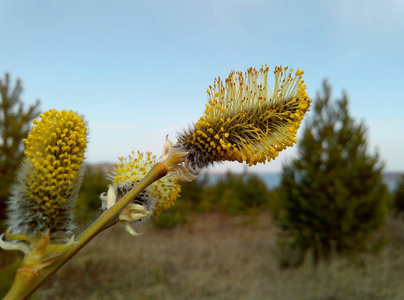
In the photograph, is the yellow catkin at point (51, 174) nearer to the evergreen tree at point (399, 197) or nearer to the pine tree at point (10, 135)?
the pine tree at point (10, 135)

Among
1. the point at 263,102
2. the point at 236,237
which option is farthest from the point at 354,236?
the point at 263,102

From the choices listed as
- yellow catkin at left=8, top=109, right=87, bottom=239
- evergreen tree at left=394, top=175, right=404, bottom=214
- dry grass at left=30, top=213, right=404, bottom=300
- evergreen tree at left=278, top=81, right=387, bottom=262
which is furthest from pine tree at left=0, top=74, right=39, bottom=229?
evergreen tree at left=394, top=175, right=404, bottom=214

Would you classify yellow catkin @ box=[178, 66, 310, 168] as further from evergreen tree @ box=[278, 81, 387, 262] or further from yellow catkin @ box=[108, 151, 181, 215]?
evergreen tree @ box=[278, 81, 387, 262]

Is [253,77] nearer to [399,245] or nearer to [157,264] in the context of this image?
[157,264]

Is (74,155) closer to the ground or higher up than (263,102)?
closer to the ground

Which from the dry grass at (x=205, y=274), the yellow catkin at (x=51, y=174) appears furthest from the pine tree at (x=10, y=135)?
the yellow catkin at (x=51, y=174)

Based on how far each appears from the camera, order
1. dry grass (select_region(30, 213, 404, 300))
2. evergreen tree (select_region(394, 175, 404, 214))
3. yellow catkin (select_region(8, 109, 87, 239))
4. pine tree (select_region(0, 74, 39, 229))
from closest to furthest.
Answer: yellow catkin (select_region(8, 109, 87, 239)) < pine tree (select_region(0, 74, 39, 229)) < dry grass (select_region(30, 213, 404, 300)) < evergreen tree (select_region(394, 175, 404, 214))

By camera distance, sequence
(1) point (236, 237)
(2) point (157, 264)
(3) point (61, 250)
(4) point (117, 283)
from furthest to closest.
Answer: (1) point (236, 237)
(2) point (157, 264)
(4) point (117, 283)
(3) point (61, 250)
